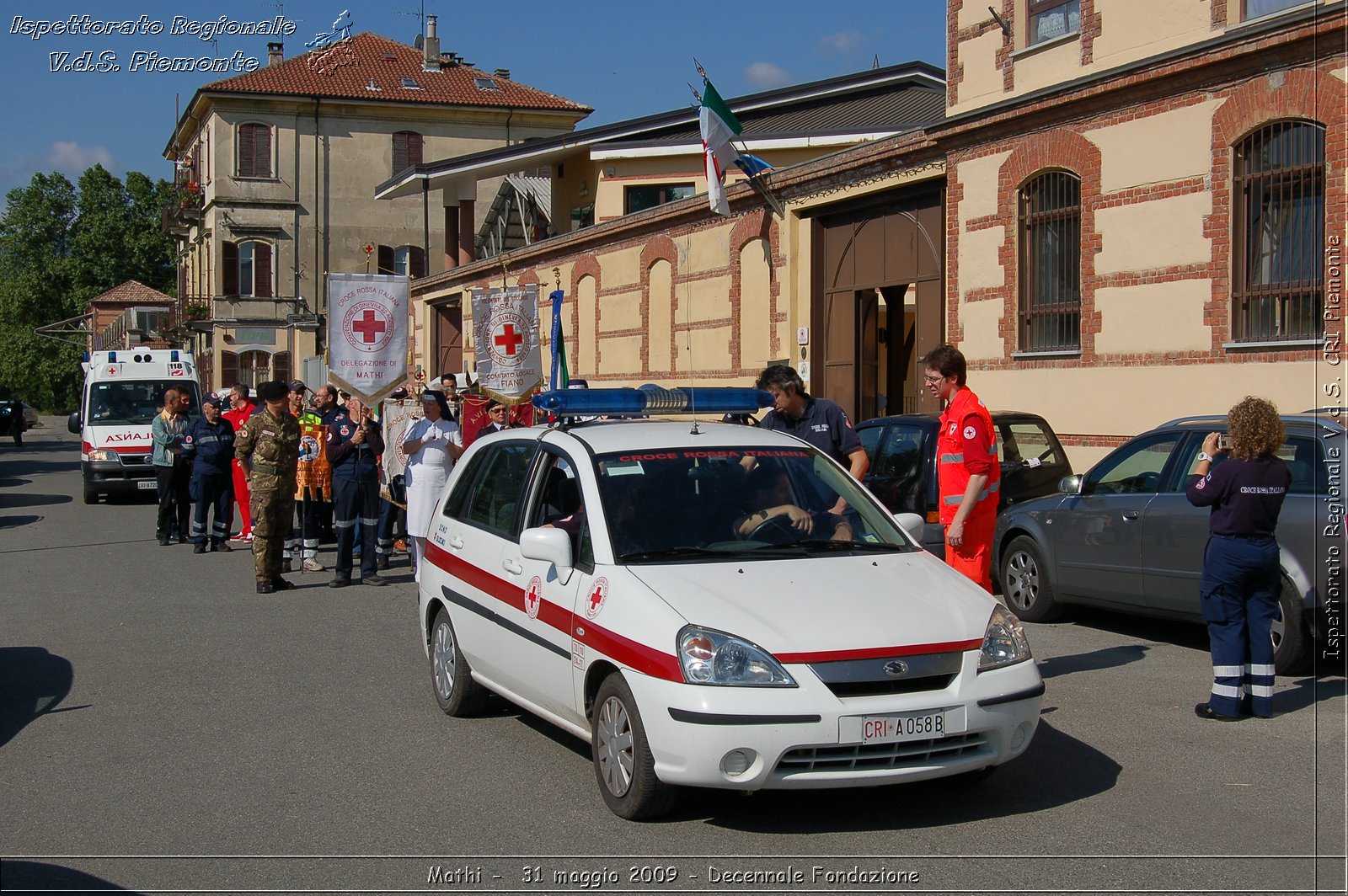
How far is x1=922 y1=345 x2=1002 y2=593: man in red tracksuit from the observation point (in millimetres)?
7680

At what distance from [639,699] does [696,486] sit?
1.40 metres

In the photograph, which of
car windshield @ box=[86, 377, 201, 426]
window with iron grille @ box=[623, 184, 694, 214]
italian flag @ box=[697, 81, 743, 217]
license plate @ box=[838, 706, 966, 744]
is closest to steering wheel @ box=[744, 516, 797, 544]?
license plate @ box=[838, 706, 966, 744]

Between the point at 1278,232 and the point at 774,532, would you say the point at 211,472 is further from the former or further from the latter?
the point at 1278,232

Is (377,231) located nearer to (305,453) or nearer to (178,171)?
(178,171)

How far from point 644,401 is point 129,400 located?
18910mm

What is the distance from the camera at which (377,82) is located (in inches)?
2231

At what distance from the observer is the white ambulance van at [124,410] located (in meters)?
23.3

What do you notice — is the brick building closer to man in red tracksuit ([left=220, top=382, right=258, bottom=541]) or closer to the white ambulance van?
man in red tracksuit ([left=220, top=382, right=258, bottom=541])

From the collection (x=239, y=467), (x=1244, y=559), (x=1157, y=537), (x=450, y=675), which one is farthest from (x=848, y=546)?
(x=239, y=467)

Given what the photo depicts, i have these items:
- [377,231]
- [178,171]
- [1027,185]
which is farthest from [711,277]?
[178,171]

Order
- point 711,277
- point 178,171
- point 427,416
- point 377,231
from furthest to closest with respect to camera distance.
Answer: point 178,171 → point 377,231 → point 711,277 → point 427,416

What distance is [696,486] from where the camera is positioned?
6477 mm

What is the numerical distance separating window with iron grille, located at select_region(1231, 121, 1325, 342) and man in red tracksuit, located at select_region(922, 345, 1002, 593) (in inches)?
255

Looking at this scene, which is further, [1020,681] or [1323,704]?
[1323,704]
